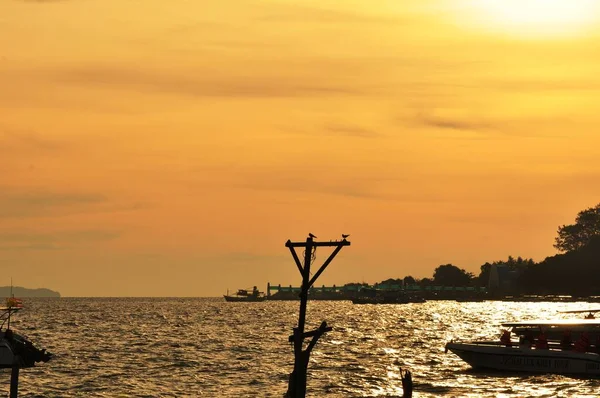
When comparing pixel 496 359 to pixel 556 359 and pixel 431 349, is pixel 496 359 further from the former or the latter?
pixel 431 349

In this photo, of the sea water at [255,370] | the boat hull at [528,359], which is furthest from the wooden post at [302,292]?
the boat hull at [528,359]

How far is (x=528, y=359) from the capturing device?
238 feet

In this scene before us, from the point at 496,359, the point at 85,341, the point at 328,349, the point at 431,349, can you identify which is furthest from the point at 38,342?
the point at 496,359

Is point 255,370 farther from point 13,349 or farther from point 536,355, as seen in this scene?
point 13,349

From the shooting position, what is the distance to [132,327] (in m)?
162

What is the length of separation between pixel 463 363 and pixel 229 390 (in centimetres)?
2337

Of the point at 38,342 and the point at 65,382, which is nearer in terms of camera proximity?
the point at 65,382

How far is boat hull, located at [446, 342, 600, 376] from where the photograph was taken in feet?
232

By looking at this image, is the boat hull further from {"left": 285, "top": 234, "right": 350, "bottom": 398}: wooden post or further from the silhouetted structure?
the silhouetted structure

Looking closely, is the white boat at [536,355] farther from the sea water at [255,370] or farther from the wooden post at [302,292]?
the wooden post at [302,292]

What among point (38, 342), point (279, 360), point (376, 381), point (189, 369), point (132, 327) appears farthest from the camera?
point (132, 327)

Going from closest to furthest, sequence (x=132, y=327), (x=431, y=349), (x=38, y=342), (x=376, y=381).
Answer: (x=376, y=381), (x=431, y=349), (x=38, y=342), (x=132, y=327)

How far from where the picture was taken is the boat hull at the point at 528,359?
70625 mm

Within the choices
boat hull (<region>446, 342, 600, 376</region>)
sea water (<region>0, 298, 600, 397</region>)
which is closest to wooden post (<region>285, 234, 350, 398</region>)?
sea water (<region>0, 298, 600, 397</region>)
